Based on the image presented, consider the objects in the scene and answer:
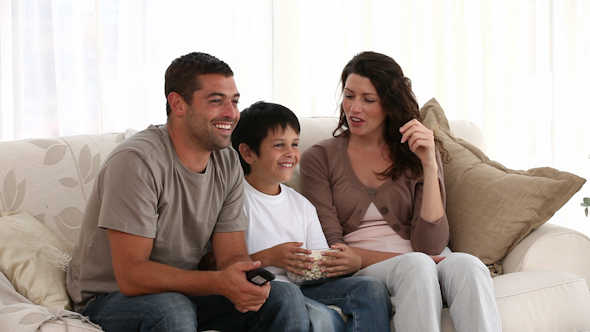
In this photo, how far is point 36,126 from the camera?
259 centimetres

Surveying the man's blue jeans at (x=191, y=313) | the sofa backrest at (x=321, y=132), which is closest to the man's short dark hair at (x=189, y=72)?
the man's blue jeans at (x=191, y=313)

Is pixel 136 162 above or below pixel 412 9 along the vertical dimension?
below

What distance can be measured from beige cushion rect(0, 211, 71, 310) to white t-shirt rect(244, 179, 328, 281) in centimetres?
57

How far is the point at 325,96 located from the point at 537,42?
4.78ft

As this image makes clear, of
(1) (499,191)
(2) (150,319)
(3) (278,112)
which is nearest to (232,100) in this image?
(3) (278,112)

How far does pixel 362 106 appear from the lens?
2.00m

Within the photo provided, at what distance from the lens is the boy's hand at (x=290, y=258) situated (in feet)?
5.35

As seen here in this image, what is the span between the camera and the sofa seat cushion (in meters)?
1.58

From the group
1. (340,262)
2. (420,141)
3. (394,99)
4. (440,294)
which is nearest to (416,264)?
(440,294)

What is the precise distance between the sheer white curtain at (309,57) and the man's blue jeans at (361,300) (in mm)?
1500

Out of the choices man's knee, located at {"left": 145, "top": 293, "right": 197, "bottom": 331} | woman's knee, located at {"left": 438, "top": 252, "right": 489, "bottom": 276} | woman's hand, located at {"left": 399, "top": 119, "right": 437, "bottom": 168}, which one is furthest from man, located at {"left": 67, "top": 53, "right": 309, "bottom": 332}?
woman's hand, located at {"left": 399, "top": 119, "right": 437, "bottom": 168}

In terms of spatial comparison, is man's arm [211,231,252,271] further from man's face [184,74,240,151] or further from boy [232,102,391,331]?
man's face [184,74,240,151]

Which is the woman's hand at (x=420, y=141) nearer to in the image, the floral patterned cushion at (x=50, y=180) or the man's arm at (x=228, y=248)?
the man's arm at (x=228, y=248)

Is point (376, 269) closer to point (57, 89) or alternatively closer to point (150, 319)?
point (150, 319)
